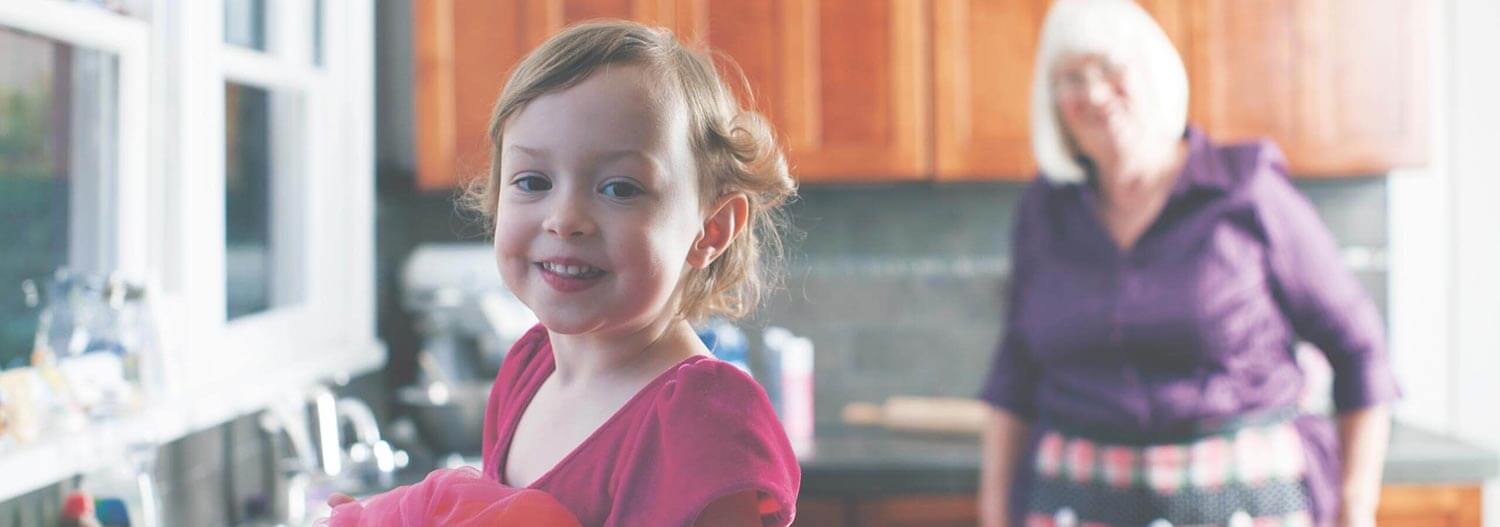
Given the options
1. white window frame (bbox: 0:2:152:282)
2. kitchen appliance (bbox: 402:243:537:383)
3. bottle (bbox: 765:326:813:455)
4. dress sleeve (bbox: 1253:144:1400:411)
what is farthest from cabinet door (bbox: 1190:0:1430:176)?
white window frame (bbox: 0:2:152:282)

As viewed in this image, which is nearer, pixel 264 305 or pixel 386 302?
pixel 264 305

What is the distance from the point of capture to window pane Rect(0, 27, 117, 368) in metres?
1.71

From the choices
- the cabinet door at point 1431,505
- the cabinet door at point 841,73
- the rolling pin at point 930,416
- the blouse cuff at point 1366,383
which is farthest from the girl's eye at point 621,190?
the cabinet door at point 1431,505

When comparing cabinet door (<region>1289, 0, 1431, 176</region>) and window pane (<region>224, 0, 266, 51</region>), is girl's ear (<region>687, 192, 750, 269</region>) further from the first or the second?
cabinet door (<region>1289, 0, 1431, 176</region>)

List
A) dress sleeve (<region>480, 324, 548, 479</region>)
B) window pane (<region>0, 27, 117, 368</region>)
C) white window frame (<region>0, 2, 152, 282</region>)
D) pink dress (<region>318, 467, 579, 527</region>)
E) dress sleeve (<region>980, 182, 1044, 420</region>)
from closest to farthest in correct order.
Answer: pink dress (<region>318, 467, 579, 527</region>) → dress sleeve (<region>480, 324, 548, 479</region>) → window pane (<region>0, 27, 117, 368</region>) → white window frame (<region>0, 2, 152, 282</region>) → dress sleeve (<region>980, 182, 1044, 420</region>)

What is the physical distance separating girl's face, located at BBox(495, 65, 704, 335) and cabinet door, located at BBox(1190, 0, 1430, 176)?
237 centimetres

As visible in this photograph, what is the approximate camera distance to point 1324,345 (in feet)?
6.77

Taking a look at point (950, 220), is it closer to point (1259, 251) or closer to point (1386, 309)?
point (1386, 309)

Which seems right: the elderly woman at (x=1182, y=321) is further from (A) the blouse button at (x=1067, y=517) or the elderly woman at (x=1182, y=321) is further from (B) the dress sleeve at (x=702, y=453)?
(B) the dress sleeve at (x=702, y=453)

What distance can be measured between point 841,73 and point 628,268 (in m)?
2.27

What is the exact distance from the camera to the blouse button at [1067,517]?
211 centimetres

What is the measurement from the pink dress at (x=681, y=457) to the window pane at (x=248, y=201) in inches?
69.8

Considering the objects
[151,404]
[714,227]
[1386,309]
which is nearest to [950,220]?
[1386,309]

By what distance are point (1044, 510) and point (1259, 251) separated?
0.51 meters
